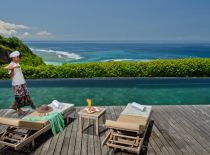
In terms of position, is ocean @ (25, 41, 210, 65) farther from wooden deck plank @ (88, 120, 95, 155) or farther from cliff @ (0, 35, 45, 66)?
wooden deck plank @ (88, 120, 95, 155)

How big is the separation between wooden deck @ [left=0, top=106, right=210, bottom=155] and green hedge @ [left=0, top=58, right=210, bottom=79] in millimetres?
6145

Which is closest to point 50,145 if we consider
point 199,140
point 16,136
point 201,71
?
point 16,136

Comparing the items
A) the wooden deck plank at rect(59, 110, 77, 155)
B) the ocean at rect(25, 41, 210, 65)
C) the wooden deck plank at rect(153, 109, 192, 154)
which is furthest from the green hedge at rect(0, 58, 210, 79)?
the ocean at rect(25, 41, 210, 65)

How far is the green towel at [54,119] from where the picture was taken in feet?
21.4

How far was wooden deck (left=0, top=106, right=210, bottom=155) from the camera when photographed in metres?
5.84

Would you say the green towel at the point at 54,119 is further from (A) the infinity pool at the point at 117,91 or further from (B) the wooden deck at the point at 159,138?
(A) the infinity pool at the point at 117,91

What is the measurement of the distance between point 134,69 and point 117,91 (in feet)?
7.99

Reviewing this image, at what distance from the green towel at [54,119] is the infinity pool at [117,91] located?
389 centimetres

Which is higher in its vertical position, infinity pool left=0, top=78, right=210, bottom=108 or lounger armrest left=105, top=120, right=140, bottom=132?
lounger armrest left=105, top=120, right=140, bottom=132

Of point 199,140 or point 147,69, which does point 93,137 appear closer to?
point 199,140

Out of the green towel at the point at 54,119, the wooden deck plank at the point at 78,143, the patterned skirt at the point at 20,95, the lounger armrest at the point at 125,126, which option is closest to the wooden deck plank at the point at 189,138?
the lounger armrest at the point at 125,126

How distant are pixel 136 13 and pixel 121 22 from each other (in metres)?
7.66

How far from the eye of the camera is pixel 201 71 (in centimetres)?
1481

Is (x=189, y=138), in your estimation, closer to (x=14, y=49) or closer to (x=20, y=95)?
(x=20, y=95)
